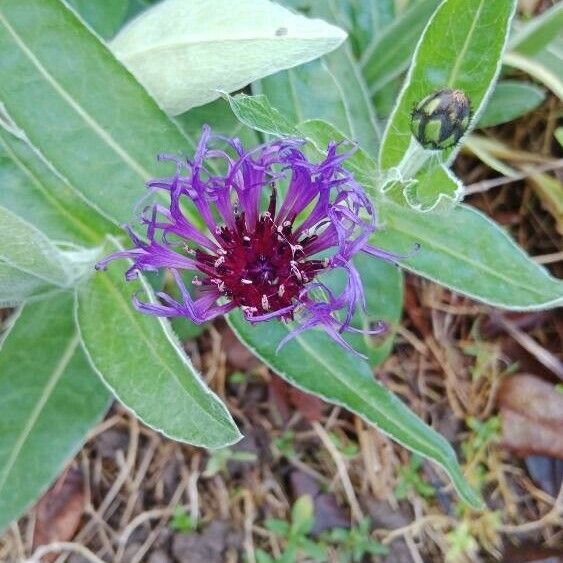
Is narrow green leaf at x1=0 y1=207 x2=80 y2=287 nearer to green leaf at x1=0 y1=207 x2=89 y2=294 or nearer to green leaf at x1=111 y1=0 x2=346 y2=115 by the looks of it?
green leaf at x1=0 y1=207 x2=89 y2=294

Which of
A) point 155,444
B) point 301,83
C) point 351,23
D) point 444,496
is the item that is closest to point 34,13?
point 301,83

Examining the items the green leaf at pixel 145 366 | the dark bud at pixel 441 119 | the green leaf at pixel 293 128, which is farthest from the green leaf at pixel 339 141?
the green leaf at pixel 145 366

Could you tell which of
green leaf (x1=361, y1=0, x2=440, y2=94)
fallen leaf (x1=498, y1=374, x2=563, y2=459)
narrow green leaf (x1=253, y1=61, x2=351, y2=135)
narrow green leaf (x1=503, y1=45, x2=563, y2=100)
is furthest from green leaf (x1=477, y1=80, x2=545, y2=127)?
fallen leaf (x1=498, y1=374, x2=563, y2=459)

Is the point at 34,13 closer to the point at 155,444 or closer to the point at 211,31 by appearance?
the point at 211,31

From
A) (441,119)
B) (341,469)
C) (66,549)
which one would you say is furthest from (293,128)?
(66,549)

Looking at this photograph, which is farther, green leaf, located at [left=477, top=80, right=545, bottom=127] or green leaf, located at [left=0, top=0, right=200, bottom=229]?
green leaf, located at [left=477, top=80, right=545, bottom=127]
